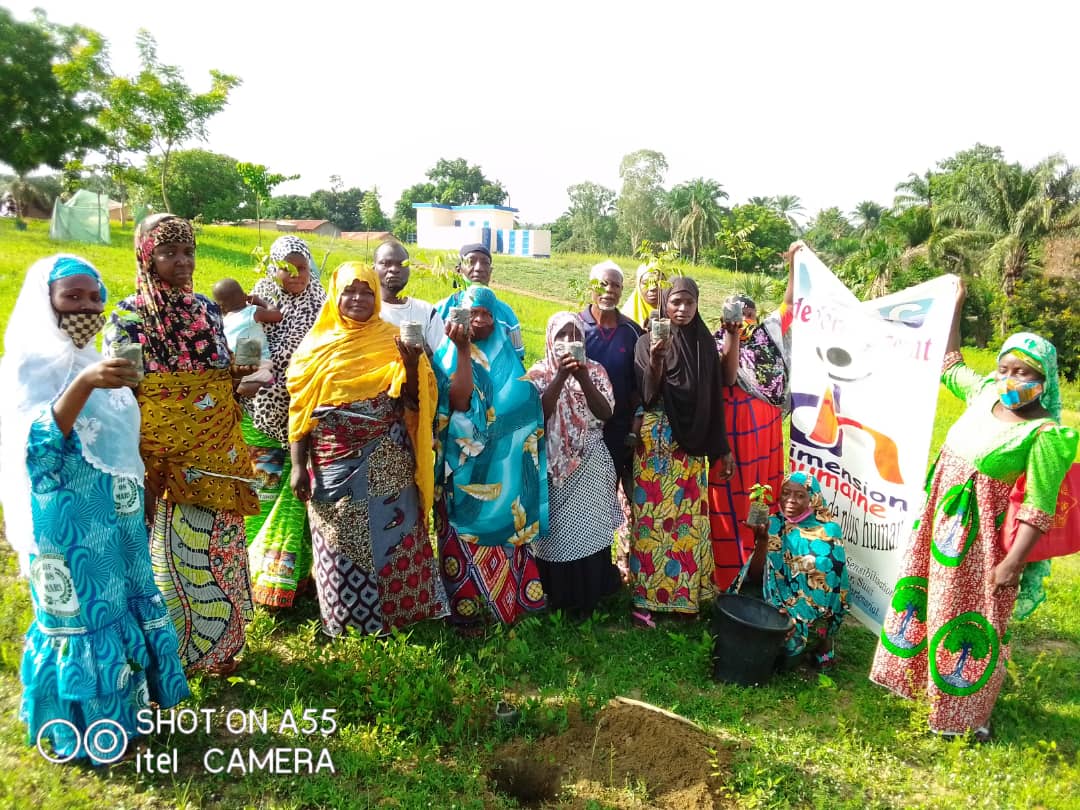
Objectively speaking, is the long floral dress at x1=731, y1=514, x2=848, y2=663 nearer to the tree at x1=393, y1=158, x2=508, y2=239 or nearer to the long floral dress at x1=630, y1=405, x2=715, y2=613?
the long floral dress at x1=630, y1=405, x2=715, y2=613

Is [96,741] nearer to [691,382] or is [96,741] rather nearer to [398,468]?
[398,468]

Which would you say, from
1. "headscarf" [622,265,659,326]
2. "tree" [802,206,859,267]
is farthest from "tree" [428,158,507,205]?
"headscarf" [622,265,659,326]

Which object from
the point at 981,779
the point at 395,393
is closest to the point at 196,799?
the point at 395,393

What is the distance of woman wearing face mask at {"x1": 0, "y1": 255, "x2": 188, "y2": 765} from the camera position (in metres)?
2.44

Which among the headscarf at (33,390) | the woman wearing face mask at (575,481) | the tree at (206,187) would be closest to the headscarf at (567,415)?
the woman wearing face mask at (575,481)

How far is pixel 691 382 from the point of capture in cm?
381

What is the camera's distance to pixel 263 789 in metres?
2.69

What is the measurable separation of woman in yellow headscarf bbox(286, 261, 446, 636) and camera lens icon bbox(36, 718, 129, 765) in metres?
1.03

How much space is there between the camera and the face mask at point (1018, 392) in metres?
2.88

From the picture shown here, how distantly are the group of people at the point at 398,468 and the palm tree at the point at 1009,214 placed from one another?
996 inches

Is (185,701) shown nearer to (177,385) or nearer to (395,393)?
(177,385)

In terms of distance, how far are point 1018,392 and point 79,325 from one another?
357 centimetres

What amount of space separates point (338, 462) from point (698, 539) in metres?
1.99

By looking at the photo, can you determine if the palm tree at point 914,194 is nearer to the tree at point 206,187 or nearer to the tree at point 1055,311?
the tree at point 1055,311
